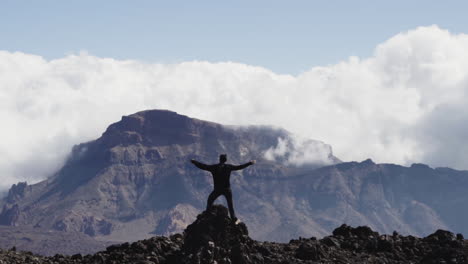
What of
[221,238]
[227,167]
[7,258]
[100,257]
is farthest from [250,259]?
[7,258]

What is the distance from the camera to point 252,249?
41375 millimetres

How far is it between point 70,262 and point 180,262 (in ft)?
27.3

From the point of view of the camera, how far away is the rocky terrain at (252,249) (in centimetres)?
→ 3856

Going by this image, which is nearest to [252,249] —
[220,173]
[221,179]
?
[221,179]

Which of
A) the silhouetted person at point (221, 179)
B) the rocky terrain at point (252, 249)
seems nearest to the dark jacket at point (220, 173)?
the silhouetted person at point (221, 179)

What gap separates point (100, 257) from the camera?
4244 centimetres

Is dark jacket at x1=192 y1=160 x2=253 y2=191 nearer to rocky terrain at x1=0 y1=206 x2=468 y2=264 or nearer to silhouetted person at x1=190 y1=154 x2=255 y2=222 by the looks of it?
silhouetted person at x1=190 y1=154 x2=255 y2=222

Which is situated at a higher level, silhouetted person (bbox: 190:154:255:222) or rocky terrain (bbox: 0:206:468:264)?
silhouetted person (bbox: 190:154:255:222)

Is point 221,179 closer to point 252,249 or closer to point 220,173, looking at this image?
point 220,173

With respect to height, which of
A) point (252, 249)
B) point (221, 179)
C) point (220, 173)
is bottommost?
point (252, 249)

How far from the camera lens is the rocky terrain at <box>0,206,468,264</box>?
3856 cm

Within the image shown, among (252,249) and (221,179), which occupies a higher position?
(221,179)

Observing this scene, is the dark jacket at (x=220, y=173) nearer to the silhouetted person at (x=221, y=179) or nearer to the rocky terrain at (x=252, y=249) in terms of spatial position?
the silhouetted person at (x=221, y=179)

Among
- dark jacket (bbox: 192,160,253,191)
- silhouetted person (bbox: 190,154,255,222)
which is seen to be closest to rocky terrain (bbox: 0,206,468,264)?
silhouetted person (bbox: 190,154,255,222)
